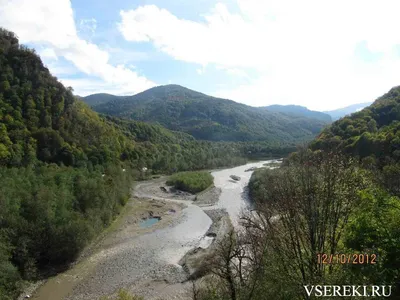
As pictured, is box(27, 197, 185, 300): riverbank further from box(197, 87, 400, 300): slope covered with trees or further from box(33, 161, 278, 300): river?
box(197, 87, 400, 300): slope covered with trees

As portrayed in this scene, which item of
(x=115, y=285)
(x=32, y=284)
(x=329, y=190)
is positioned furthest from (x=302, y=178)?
(x=32, y=284)

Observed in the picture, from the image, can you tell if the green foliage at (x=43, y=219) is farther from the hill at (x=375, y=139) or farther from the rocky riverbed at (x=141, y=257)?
the hill at (x=375, y=139)

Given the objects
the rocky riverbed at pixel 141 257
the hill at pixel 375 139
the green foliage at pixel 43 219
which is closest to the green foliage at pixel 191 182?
the rocky riverbed at pixel 141 257

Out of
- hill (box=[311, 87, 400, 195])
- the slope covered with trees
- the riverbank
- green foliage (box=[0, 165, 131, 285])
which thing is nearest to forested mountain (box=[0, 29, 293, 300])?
green foliage (box=[0, 165, 131, 285])

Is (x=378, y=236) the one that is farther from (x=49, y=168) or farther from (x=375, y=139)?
(x=49, y=168)

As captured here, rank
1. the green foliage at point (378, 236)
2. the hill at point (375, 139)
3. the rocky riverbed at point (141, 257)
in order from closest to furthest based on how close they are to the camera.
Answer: the green foliage at point (378, 236) → the rocky riverbed at point (141, 257) → the hill at point (375, 139)

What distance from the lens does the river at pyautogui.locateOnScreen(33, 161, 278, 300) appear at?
28.8 meters

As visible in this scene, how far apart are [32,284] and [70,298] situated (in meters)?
4.63

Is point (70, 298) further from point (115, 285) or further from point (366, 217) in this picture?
point (366, 217)

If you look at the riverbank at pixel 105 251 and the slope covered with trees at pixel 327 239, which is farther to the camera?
the riverbank at pixel 105 251

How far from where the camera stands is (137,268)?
33.9 metres

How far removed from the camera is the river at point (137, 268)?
28.8 meters

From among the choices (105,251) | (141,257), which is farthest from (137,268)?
(105,251)

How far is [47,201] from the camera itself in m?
34.9
